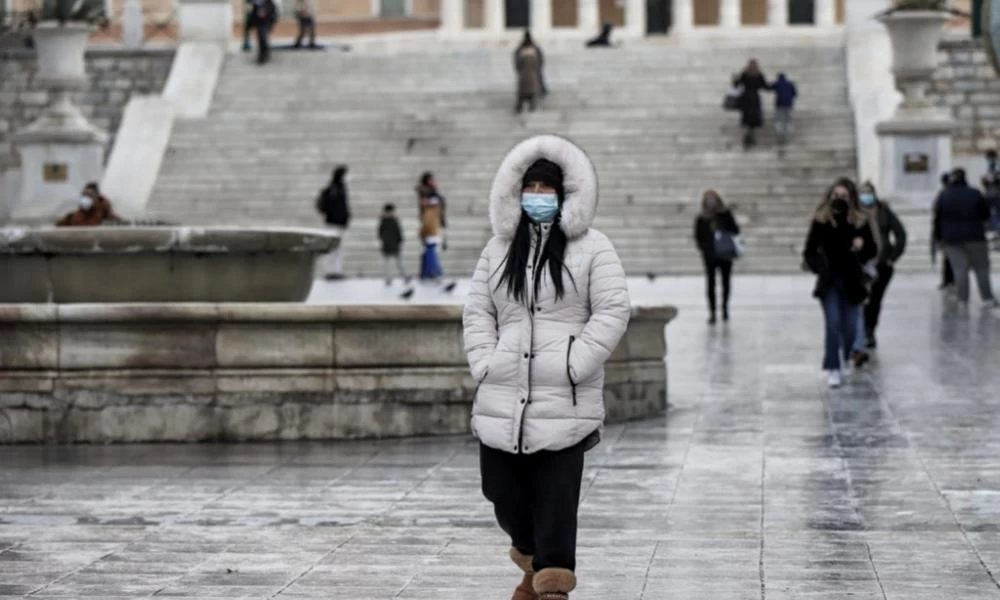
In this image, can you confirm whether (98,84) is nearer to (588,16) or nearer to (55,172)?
(55,172)

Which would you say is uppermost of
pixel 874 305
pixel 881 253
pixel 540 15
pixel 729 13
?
pixel 540 15

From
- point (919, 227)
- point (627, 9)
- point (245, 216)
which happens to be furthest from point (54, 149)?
point (627, 9)

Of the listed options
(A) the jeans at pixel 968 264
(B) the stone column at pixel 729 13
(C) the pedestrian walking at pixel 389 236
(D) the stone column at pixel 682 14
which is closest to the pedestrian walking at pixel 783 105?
(C) the pedestrian walking at pixel 389 236

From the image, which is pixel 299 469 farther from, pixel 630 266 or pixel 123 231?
pixel 630 266

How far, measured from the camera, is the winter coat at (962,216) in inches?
988

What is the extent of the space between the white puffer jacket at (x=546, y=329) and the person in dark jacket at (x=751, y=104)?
98.6 feet

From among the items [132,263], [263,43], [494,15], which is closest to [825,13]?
[494,15]

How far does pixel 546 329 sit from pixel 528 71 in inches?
1265

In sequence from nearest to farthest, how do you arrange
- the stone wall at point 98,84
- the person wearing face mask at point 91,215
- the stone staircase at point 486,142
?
the person wearing face mask at point 91,215 < the stone staircase at point 486,142 < the stone wall at point 98,84

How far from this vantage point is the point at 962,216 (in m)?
25.1

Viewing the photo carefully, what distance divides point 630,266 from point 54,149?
9476 mm

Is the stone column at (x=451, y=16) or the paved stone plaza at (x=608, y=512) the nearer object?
the paved stone plaza at (x=608, y=512)

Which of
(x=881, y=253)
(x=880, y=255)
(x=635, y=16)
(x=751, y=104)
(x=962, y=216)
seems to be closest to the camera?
(x=880, y=255)

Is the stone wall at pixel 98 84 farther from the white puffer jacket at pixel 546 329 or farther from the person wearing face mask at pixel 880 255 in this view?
the white puffer jacket at pixel 546 329
